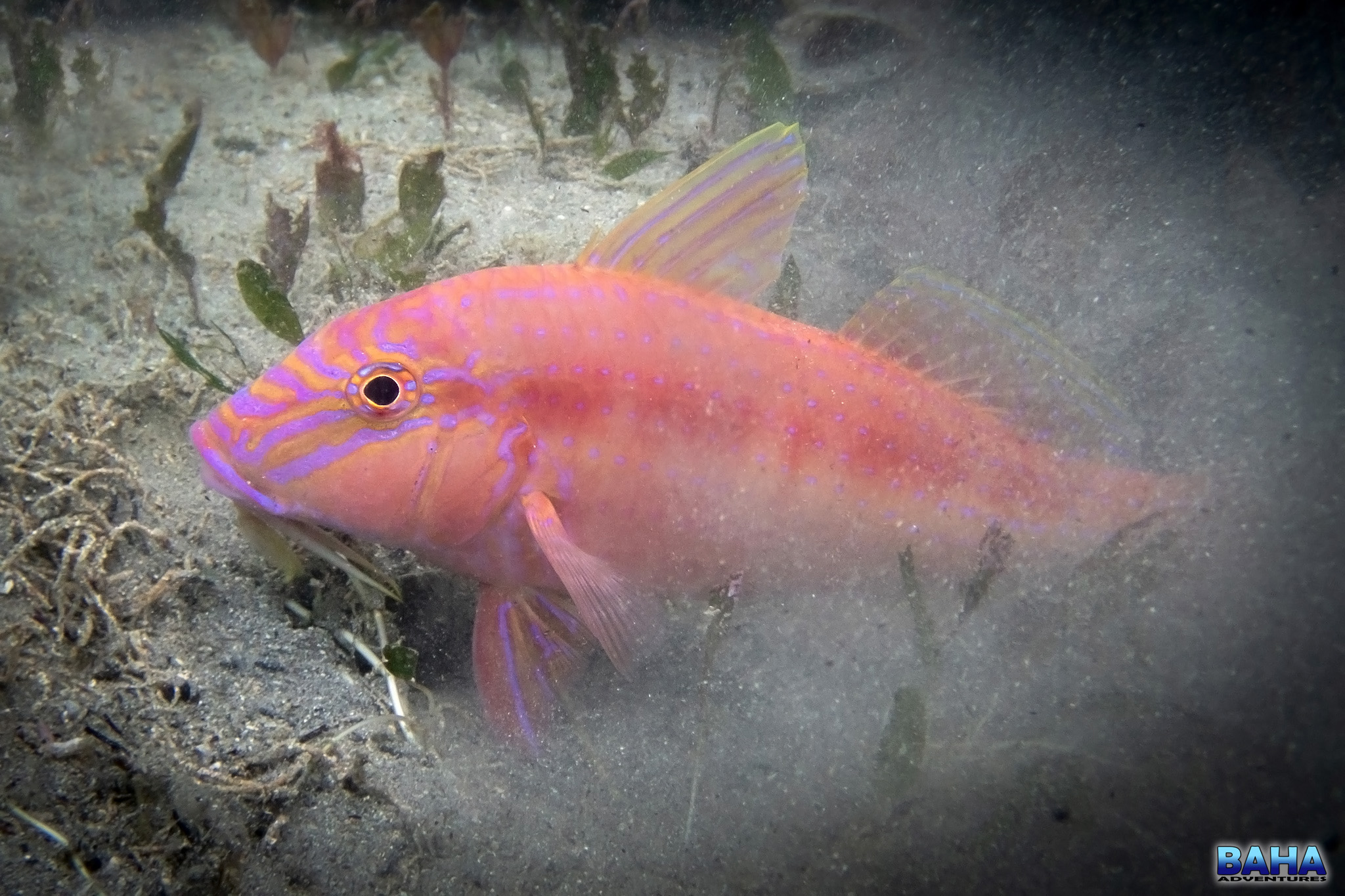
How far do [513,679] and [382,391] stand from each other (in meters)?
1.21

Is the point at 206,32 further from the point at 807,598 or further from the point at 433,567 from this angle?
the point at 807,598

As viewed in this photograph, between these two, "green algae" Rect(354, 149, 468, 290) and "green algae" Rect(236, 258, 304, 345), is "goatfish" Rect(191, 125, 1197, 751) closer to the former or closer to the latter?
"green algae" Rect(236, 258, 304, 345)

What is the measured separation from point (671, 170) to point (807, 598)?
3.40 m

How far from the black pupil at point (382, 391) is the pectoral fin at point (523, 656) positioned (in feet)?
2.87

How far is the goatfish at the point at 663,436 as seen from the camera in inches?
93.4

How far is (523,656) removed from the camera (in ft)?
9.07

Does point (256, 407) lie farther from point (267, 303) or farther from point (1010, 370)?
point (1010, 370)

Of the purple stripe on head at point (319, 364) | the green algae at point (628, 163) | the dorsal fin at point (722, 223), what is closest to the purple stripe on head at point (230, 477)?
the purple stripe on head at point (319, 364)

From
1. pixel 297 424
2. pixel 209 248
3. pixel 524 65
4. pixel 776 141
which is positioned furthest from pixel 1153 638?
pixel 524 65

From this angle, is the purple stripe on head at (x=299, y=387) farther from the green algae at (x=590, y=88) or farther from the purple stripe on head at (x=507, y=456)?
the green algae at (x=590, y=88)

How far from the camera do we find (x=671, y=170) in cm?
500

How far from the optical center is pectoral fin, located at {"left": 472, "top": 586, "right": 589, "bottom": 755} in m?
2.69

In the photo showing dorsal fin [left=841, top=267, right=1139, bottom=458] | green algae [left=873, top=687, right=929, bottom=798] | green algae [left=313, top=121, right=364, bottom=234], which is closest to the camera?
green algae [left=873, top=687, right=929, bottom=798]

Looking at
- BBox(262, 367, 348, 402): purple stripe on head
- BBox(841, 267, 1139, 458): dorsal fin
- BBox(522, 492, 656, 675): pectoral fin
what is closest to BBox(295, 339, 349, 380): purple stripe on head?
BBox(262, 367, 348, 402): purple stripe on head
